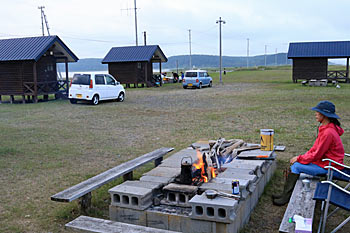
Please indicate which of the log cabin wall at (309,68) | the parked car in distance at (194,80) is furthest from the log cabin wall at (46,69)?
the log cabin wall at (309,68)

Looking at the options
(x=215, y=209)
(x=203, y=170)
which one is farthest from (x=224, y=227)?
(x=203, y=170)

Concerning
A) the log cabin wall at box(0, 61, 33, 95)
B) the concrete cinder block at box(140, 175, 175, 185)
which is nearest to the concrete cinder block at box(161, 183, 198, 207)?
the concrete cinder block at box(140, 175, 175, 185)

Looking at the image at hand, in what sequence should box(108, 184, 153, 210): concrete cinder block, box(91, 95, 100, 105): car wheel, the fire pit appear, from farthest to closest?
1. box(91, 95, 100, 105): car wheel
2. box(108, 184, 153, 210): concrete cinder block
3. the fire pit

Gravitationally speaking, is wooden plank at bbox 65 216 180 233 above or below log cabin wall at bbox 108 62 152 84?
below

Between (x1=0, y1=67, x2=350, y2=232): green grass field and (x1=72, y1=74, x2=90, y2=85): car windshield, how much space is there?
1673 millimetres

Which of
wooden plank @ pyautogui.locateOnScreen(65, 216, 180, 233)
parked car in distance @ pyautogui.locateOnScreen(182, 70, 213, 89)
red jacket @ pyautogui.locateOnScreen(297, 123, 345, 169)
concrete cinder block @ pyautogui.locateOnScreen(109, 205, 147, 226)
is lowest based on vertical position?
concrete cinder block @ pyautogui.locateOnScreen(109, 205, 147, 226)

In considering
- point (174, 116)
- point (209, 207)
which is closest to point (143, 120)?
point (174, 116)

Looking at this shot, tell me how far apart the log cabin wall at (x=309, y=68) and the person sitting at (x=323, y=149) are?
3060 cm

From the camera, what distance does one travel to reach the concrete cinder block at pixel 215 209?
3.93m

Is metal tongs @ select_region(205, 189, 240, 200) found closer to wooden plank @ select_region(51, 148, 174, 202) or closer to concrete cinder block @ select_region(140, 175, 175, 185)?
concrete cinder block @ select_region(140, 175, 175, 185)

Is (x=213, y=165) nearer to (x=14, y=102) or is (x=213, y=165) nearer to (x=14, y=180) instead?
(x=14, y=180)

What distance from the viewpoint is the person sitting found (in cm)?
477

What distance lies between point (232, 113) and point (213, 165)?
349 inches

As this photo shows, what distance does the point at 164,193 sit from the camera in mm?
4828
